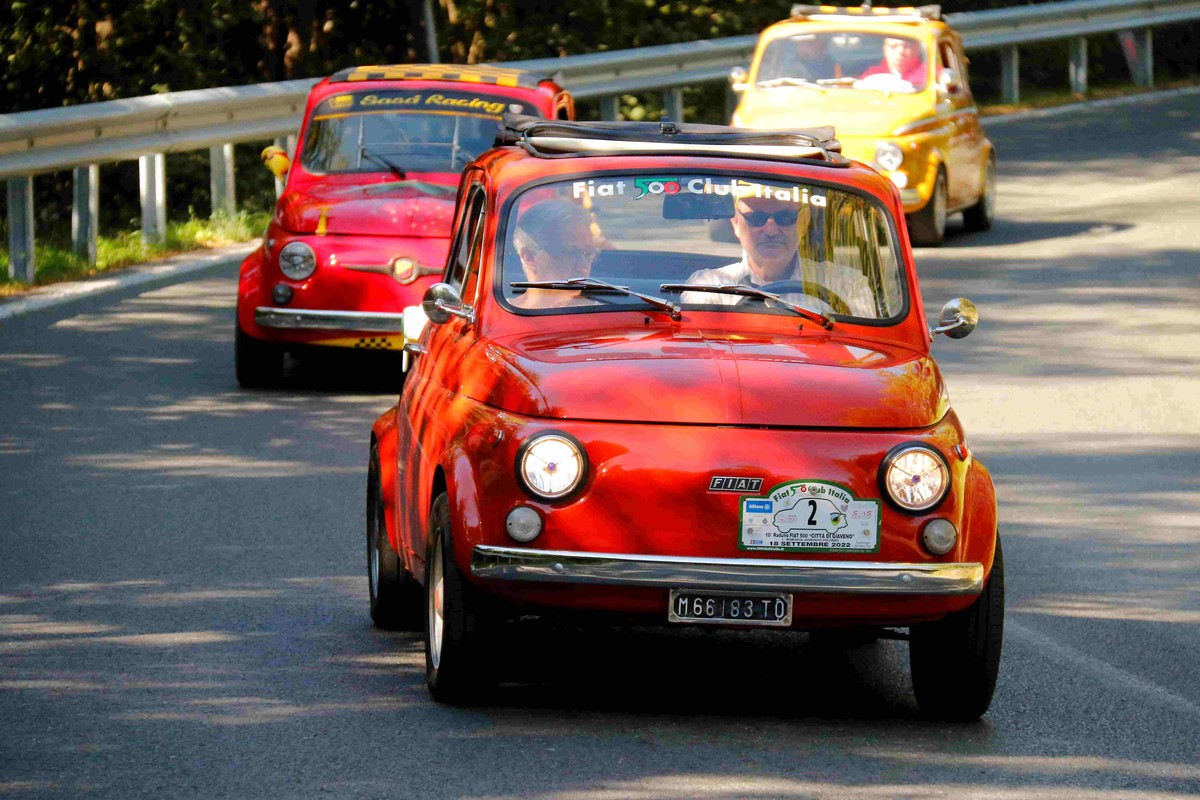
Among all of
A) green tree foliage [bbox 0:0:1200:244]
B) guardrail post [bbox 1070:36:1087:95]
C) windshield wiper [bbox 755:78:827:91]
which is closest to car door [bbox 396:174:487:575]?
windshield wiper [bbox 755:78:827:91]

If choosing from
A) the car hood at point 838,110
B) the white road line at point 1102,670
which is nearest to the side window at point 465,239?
the white road line at point 1102,670

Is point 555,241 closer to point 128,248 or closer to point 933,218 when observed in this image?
point 128,248

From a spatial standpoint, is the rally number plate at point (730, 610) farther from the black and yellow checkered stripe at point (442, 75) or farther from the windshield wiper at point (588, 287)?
the black and yellow checkered stripe at point (442, 75)

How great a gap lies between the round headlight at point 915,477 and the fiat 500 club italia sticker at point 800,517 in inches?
→ 4.1

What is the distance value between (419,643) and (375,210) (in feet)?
19.2

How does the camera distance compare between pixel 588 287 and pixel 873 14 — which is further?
pixel 873 14

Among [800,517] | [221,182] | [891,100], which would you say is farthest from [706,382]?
[221,182]

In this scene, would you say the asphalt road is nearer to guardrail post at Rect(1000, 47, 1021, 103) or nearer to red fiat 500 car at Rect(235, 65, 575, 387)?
red fiat 500 car at Rect(235, 65, 575, 387)

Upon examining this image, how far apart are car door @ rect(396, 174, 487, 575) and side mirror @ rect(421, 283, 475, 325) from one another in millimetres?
45

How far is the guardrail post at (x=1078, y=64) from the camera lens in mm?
29891

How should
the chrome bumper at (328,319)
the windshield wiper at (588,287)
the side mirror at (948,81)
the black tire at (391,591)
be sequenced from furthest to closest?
the side mirror at (948,81) < the chrome bumper at (328,319) < the black tire at (391,591) < the windshield wiper at (588,287)

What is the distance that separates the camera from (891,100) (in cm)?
1888

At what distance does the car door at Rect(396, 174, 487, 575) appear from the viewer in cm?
695

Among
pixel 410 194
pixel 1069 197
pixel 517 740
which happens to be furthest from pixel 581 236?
pixel 1069 197
